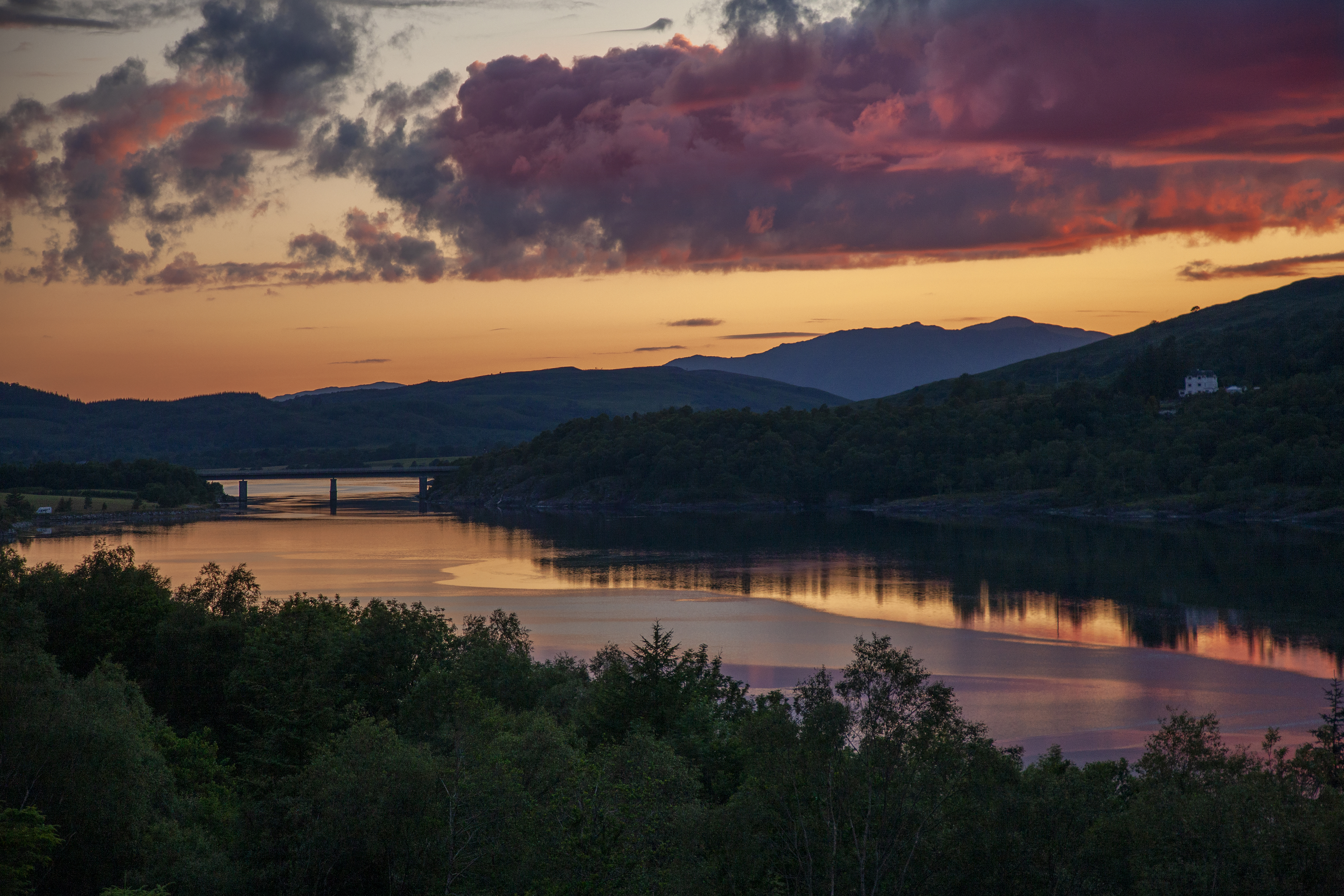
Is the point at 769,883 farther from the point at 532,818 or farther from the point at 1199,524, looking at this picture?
the point at 1199,524

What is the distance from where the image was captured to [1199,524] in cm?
11356

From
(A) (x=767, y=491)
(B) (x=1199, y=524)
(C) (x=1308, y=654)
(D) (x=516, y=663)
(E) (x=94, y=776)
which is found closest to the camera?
(E) (x=94, y=776)

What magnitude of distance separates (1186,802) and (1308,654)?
4006cm

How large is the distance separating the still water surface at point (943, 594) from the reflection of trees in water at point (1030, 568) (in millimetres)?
327

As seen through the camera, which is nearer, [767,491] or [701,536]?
[701,536]

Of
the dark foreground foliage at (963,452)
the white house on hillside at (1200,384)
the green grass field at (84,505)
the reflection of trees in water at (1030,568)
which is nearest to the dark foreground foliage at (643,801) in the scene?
the reflection of trees in water at (1030,568)

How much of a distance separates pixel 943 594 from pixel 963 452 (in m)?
89.6

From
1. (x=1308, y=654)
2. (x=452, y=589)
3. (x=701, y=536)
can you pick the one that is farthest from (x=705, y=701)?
(x=701, y=536)

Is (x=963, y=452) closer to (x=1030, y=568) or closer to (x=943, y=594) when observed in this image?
(x=1030, y=568)

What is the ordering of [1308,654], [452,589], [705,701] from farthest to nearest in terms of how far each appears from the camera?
[452,589], [1308,654], [705,701]

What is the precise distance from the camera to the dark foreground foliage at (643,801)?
16.4 m

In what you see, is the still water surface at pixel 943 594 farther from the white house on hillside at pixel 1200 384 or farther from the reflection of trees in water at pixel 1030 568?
the white house on hillside at pixel 1200 384

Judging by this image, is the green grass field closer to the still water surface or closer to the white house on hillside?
the still water surface

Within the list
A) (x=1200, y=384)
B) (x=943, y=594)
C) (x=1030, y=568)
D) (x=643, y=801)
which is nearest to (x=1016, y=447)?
(x=1200, y=384)
